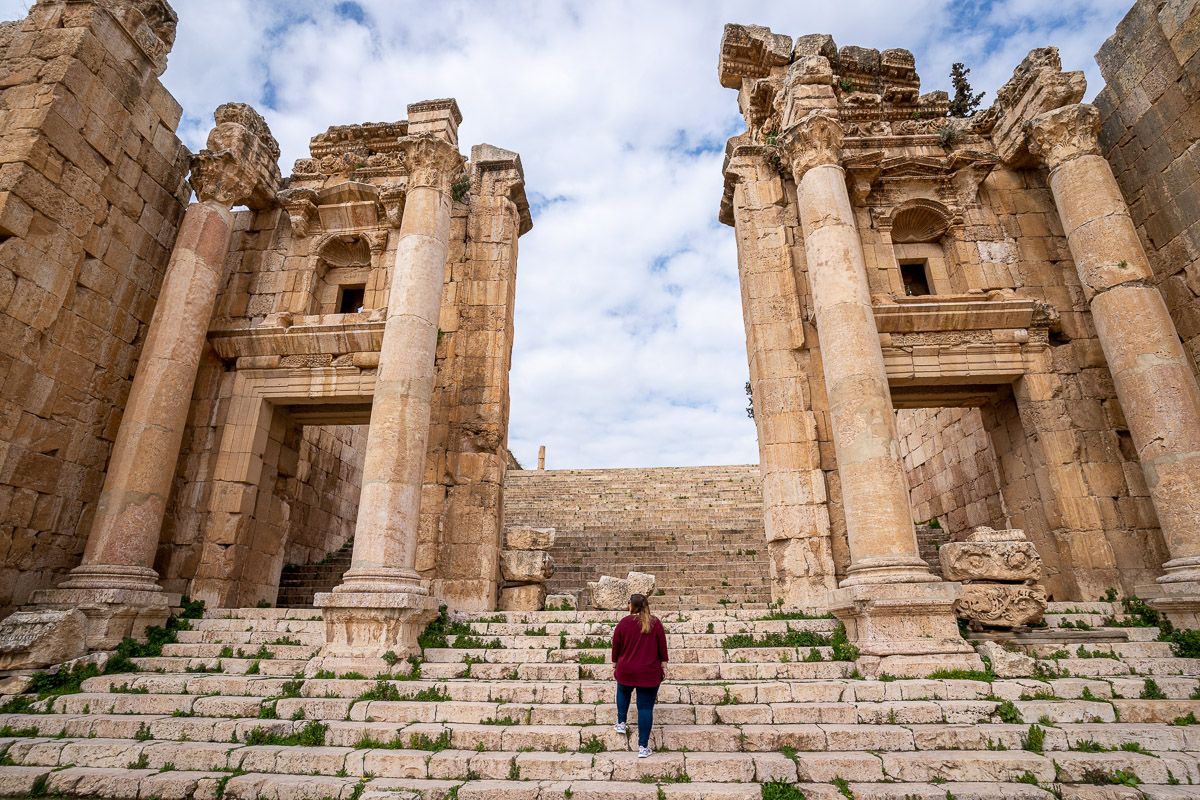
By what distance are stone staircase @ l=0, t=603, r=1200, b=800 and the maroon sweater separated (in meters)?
0.61

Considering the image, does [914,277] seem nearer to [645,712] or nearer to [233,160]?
[645,712]

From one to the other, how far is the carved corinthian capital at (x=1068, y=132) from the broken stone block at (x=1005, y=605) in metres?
7.76

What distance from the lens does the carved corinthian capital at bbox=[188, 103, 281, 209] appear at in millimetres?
11047

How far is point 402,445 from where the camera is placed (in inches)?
340

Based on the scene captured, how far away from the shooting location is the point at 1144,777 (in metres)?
4.62

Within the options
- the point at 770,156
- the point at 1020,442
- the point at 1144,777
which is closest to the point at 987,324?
the point at 1020,442

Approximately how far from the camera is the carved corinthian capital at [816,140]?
9977mm

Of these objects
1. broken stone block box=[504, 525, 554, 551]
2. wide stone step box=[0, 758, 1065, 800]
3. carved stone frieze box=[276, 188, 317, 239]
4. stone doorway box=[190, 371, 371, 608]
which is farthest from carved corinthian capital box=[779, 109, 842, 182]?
carved stone frieze box=[276, 188, 317, 239]

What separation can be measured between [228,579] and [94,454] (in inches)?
119

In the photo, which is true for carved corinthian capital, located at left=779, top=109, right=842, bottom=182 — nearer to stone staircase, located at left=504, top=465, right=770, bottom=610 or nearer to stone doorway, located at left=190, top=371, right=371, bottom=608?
stone staircase, located at left=504, top=465, right=770, bottom=610

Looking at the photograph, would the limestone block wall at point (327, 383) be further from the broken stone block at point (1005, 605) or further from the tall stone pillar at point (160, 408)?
the broken stone block at point (1005, 605)

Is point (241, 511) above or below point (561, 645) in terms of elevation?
above

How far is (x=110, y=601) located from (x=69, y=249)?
5625 millimetres

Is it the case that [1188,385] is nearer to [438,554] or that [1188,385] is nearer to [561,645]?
[561,645]
